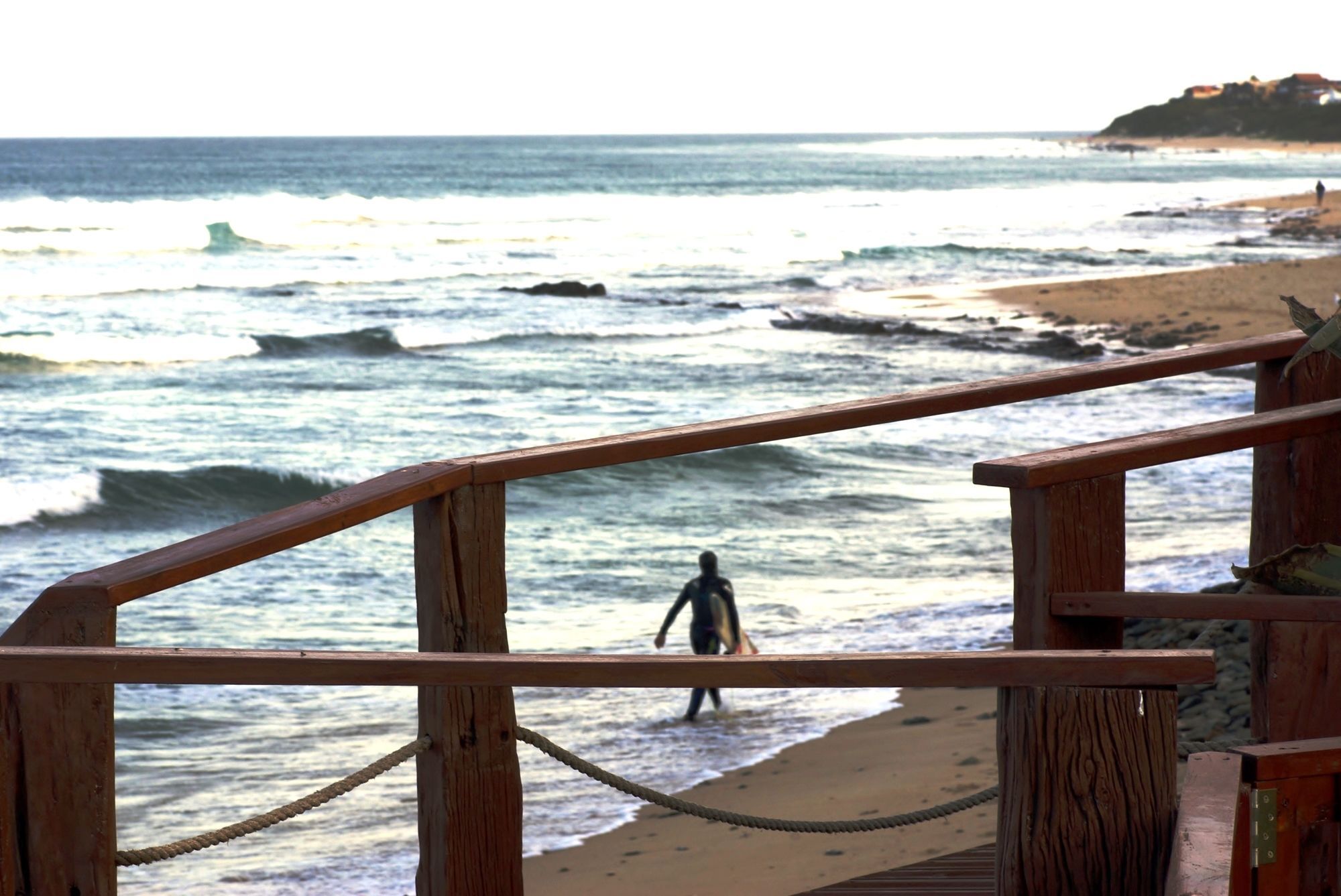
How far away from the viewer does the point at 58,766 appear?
1962 mm

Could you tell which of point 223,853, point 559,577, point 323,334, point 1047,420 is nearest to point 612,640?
point 559,577

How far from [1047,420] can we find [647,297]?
18.2 metres

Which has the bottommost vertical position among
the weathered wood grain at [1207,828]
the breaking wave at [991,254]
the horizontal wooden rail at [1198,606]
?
the weathered wood grain at [1207,828]

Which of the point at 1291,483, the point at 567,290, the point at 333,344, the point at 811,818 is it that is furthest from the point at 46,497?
the point at 567,290

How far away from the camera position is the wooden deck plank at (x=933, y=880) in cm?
325

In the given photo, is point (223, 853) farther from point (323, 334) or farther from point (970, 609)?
point (323, 334)

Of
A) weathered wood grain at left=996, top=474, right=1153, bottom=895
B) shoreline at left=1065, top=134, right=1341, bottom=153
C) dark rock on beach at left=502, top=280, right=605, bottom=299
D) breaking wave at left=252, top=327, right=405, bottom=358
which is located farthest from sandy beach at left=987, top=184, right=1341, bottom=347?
shoreline at left=1065, top=134, right=1341, bottom=153

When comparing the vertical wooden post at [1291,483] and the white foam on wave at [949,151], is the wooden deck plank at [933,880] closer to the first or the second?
the vertical wooden post at [1291,483]

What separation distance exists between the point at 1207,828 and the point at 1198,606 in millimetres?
581

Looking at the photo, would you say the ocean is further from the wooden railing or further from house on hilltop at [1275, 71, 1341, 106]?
house on hilltop at [1275, 71, 1341, 106]

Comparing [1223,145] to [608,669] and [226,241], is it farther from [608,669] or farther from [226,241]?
[608,669]

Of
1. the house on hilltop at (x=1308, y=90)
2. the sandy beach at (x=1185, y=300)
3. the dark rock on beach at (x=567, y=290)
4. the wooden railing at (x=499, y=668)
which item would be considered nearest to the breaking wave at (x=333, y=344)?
the dark rock on beach at (x=567, y=290)

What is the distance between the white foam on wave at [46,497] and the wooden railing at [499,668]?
44.8 ft

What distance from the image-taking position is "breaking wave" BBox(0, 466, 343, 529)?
50.0 feet
